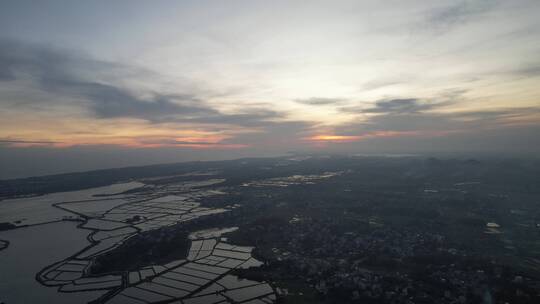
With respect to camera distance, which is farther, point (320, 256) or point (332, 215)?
point (332, 215)

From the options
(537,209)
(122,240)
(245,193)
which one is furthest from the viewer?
(245,193)

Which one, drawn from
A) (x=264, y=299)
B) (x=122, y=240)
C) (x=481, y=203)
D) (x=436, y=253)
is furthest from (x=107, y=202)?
(x=481, y=203)

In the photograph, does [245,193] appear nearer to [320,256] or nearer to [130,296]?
[320,256]

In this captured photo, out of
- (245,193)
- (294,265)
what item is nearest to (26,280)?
(294,265)

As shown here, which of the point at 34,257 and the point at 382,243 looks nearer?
the point at 34,257

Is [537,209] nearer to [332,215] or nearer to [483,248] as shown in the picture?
[483,248]

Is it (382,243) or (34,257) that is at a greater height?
(34,257)

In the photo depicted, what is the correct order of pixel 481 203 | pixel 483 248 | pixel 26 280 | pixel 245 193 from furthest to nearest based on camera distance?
pixel 245 193 < pixel 481 203 < pixel 483 248 < pixel 26 280

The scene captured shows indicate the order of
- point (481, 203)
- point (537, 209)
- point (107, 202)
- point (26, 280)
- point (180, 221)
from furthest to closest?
point (107, 202) → point (481, 203) → point (537, 209) → point (180, 221) → point (26, 280)

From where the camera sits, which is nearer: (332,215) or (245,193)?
(332,215)

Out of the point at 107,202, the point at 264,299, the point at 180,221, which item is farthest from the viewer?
the point at 107,202
